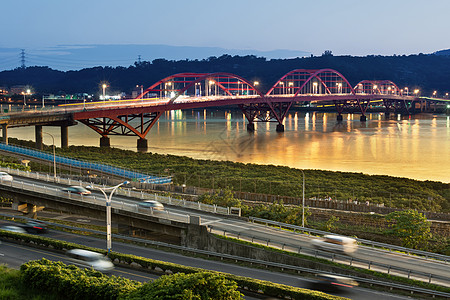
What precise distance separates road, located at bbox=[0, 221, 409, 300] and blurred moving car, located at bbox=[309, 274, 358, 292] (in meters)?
0.34

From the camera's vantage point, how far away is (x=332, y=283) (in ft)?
80.6

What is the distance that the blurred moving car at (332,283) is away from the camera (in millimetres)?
24308

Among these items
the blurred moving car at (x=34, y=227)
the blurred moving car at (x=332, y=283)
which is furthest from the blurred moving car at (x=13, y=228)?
the blurred moving car at (x=332, y=283)

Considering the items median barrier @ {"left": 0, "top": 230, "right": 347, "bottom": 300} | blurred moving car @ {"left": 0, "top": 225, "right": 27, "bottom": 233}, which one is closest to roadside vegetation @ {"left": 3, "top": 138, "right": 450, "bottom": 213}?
blurred moving car @ {"left": 0, "top": 225, "right": 27, "bottom": 233}

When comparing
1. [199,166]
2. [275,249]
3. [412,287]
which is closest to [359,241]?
[275,249]

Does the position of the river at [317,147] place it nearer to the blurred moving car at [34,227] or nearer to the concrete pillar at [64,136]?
the concrete pillar at [64,136]

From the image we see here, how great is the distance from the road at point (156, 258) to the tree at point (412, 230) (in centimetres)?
1079

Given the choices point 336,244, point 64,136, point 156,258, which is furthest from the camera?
point 64,136

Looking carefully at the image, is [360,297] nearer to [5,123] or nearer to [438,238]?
[438,238]

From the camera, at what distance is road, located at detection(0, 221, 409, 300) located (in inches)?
965

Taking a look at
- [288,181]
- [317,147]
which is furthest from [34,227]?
[317,147]

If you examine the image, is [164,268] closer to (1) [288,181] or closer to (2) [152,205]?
(2) [152,205]

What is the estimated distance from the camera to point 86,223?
41.2 m

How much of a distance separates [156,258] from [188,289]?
12569 mm
